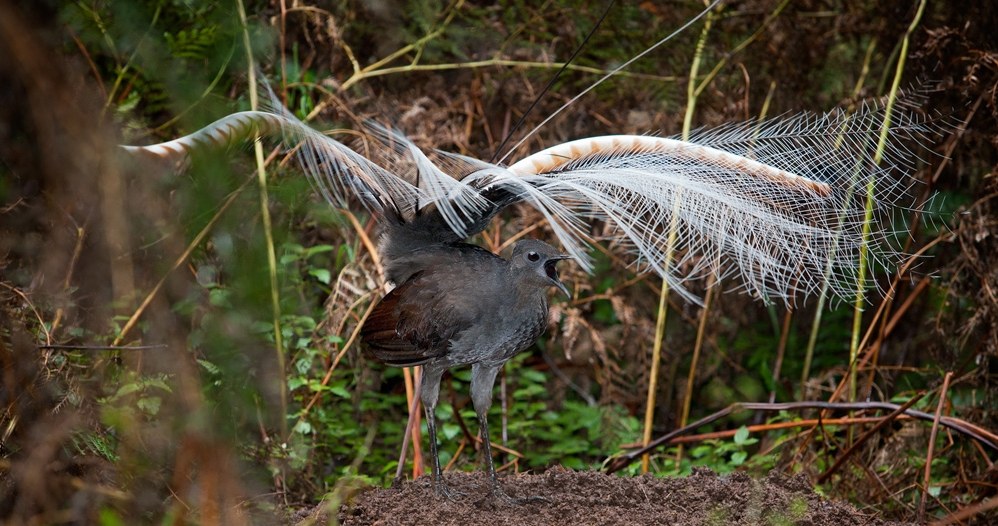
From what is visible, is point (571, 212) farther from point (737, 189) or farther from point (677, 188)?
point (737, 189)

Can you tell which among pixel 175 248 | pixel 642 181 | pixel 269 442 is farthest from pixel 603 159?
pixel 175 248

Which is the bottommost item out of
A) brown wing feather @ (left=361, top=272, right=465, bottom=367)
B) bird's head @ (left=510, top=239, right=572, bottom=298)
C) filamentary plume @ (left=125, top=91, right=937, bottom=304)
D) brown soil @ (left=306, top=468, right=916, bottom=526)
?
brown soil @ (left=306, top=468, right=916, bottom=526)

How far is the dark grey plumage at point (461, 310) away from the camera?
105 inches

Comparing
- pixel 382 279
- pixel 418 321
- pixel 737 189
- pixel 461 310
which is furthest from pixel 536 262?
pixel 382 279

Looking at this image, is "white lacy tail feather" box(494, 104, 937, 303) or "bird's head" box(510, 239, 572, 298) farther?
"bird's head" box(510, 239, 572, 298)

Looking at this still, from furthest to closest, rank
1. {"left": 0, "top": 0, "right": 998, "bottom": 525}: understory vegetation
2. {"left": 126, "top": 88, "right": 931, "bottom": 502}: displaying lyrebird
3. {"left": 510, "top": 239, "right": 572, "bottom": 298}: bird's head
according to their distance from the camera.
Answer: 1. {"left": 510, "top": 239, "right": 572, "bottom": 298}: bird's head
2. {"left": 126, "top": 88, "right": 931, "bottom": 502}: displaying lyrebird
3. {"left": 0, "top": 0, "right": 998, "bottom": 525}: understory vegetation

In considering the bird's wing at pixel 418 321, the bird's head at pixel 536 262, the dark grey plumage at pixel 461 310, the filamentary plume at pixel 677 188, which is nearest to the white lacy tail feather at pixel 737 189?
the filamentary plume at pixel 677 188

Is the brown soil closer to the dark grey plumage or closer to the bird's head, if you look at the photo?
the dark grey plumage

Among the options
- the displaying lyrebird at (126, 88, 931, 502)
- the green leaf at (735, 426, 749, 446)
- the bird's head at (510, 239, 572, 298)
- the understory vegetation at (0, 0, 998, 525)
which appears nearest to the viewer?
the understory vegetation at (0, 0, 998, 525)

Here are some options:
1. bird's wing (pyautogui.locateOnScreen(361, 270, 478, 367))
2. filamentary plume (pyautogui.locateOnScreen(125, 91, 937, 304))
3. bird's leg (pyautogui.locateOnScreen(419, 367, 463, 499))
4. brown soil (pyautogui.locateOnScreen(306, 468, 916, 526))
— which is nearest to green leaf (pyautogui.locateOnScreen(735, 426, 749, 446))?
brown soil (pyautogui.locateOnScreen(306, 468, 916, 526))

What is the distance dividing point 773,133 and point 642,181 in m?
0.72

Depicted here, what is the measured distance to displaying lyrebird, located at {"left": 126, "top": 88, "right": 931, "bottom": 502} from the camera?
2.45 m

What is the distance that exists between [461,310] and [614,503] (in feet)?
2.32

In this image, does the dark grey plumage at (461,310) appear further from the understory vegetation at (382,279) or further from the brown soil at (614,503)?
the understory vegetation at (382,279)
